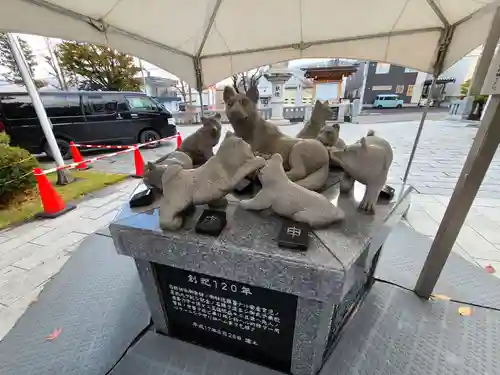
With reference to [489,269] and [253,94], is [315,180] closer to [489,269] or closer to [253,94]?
[253,94]

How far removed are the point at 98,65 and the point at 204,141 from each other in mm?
13078

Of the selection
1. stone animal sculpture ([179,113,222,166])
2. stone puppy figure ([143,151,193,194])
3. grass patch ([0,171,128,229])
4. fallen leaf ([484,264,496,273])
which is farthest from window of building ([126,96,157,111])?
fallen leaf ([484,264,496,273])

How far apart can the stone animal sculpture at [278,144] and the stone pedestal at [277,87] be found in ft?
33.1

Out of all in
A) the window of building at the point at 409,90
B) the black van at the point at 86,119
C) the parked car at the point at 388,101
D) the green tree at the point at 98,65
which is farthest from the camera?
the window of building at the point at 409,90

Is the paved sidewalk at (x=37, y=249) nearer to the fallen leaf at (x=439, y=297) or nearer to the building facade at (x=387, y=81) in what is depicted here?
the fallen leaf at (x=439, y=297)

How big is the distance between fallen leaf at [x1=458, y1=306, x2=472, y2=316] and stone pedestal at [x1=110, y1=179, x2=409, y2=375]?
0.72m

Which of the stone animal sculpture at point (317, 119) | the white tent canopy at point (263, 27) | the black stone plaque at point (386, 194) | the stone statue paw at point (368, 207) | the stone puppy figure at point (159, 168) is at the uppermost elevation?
the white tent canopy at point (263, 27)

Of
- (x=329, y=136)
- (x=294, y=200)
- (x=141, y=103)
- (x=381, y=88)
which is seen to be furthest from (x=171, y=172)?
(x=381, y=88)

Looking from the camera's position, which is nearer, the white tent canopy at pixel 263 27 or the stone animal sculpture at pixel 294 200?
the stone animal sculpture at pixel 294 200

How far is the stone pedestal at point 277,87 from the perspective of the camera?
10760mm

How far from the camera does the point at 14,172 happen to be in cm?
331

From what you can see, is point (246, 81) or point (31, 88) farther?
point (31, 88)

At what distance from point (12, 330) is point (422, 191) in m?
4.53

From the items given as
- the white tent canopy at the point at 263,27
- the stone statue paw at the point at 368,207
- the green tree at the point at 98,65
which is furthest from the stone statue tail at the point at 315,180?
the green tree at the point at 98,65
